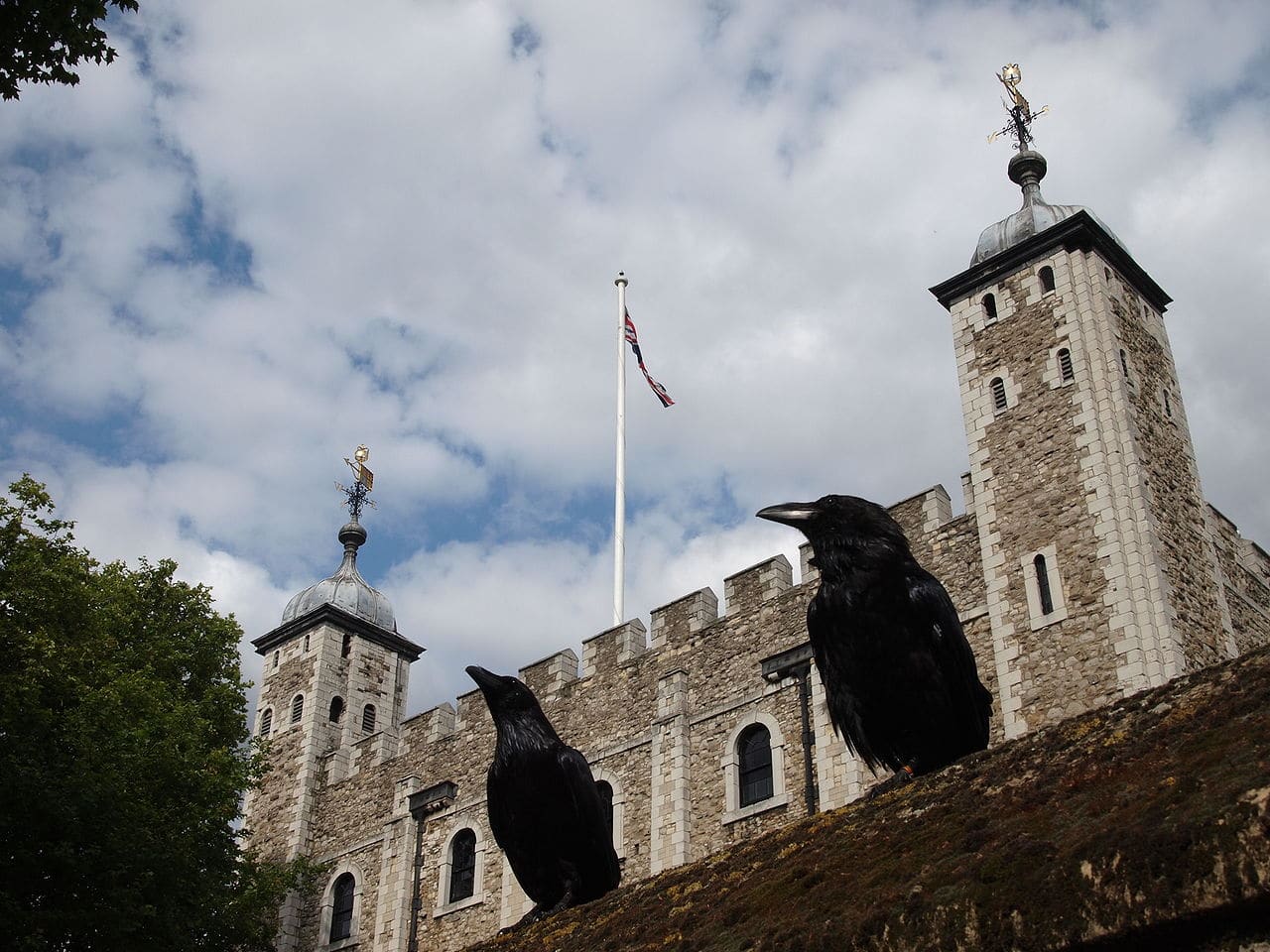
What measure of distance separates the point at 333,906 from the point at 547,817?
19.6 metres

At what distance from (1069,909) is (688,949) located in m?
2.75

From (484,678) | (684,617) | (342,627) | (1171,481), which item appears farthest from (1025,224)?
(342,627)

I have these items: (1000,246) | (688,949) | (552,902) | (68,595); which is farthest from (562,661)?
(688,949)

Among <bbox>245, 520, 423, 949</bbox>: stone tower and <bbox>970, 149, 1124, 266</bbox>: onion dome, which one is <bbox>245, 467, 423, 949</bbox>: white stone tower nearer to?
<bbox>245, 520, 423, 949</bbox>: stone tower

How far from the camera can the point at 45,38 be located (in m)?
10.2

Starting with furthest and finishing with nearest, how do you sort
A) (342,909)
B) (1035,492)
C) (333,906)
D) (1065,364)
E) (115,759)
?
(333,906), (342,909), (1065,364), (1035,492), (115,759)

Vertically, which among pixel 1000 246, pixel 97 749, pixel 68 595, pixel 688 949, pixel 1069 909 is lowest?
pixel 1069 909

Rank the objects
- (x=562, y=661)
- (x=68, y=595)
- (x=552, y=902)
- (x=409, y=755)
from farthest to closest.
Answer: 1. (x=409, y=755)
2. (x=562, y=661)
3. (x=68, y=595)
4. (x=552, y=902)

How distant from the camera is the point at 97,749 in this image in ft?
59.1

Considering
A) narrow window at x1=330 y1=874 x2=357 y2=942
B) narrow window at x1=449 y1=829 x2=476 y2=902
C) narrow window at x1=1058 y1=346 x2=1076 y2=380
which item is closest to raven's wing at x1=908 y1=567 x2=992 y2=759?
narrow window at x1=1058 y1=346 x2=1076 y2=380

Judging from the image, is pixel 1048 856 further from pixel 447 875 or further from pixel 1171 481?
pixel 447 875

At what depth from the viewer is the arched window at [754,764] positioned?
2261 centimetres

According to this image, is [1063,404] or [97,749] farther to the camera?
[1063,404]

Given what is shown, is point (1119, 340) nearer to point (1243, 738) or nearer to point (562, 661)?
point (562, 661)
